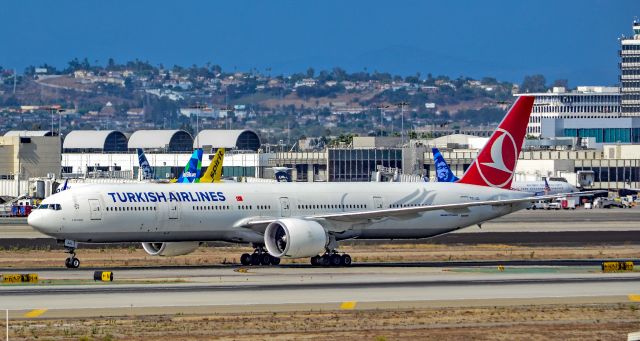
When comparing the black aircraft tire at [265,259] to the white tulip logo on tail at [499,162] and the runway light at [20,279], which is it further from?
the runway light at [20,279]

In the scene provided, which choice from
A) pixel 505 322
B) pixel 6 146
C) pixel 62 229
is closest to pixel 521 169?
pixel 6 146

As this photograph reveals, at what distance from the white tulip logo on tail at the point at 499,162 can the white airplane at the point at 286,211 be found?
0.05 metres

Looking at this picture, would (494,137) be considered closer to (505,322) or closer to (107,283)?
(107,283)

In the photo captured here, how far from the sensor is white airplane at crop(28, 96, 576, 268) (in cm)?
5944

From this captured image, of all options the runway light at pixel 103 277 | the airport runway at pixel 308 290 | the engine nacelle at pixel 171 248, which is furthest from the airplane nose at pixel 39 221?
the runway light at pixel 103 277

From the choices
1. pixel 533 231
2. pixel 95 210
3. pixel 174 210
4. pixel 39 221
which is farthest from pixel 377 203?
pixel 533 231

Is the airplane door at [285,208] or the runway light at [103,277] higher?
the airplane door at [285,208]

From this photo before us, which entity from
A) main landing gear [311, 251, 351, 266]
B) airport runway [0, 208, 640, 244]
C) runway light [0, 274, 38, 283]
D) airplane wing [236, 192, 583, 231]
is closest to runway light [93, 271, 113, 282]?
runway light [0, 274, 38, 283]

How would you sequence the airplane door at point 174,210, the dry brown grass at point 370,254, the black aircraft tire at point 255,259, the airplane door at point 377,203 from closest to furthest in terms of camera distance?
the airplane door at point 174,210 → the black aircraft tire at point 255,259 → the dry brown grass at point 370,254 → the airplane door at point 377,203

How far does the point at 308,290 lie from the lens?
47625 millimetres

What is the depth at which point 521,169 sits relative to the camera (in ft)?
568

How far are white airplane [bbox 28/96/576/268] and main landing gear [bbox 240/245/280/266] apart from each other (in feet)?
0.18

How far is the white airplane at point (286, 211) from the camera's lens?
195 feet

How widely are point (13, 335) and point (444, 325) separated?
12.1 meters
